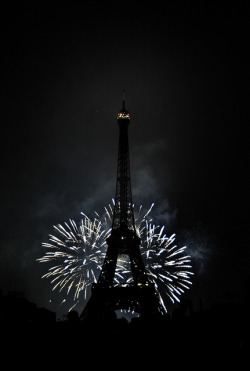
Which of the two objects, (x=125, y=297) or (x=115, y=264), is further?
(x=115, y=264)

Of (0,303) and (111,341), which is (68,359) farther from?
(0,303)

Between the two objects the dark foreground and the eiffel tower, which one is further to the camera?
the eiffel tower

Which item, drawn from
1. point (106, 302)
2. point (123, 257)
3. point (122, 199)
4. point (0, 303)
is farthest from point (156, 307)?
point (0, 303)

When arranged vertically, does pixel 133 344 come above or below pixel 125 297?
below

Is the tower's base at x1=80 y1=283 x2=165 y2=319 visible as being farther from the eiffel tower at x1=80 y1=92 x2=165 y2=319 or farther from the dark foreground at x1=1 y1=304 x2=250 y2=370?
the dark foreground at x1=1 y1=304 x2=250 y2=370

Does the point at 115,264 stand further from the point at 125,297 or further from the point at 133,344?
the point at 133,344

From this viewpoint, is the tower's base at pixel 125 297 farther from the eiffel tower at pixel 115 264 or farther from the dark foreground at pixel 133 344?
the dark foreground at pixel 133 344

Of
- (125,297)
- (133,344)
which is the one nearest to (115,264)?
(125,297)

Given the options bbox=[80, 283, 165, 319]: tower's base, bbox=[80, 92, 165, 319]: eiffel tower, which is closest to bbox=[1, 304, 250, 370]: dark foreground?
bbox=[80, 92, 165, 319]: eiffel tower

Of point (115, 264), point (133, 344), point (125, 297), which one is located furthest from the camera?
point (115, 264)
